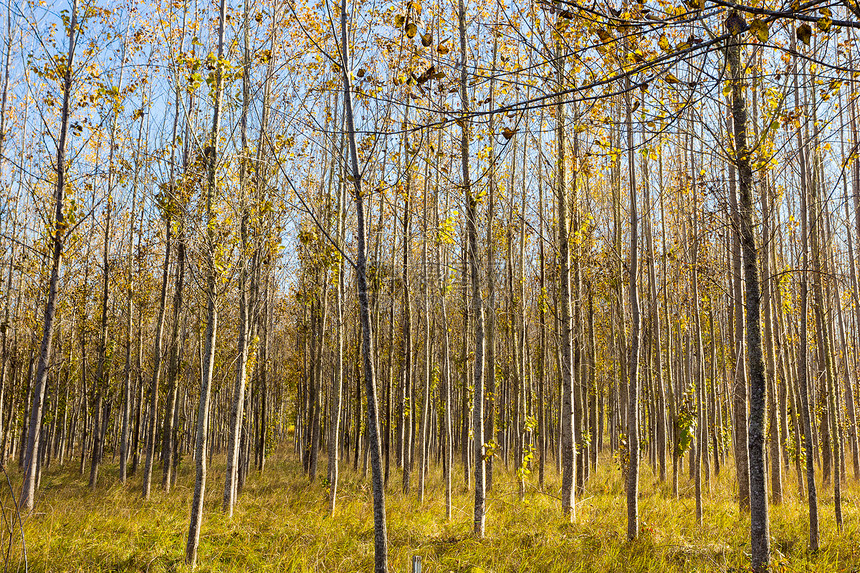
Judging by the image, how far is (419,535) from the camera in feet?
24.1

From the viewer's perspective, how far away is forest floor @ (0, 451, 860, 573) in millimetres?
6145

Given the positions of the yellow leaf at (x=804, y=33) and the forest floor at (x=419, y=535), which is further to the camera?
the forest floor at (x=419, y=535)

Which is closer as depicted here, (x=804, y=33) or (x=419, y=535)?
(x=804, y=33)

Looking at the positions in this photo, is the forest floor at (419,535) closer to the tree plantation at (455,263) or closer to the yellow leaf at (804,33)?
the tree plantation at (455,263)

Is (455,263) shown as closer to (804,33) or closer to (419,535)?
(419,535)

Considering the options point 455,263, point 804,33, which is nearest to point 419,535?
point 455,263

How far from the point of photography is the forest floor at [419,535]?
20.2 feet

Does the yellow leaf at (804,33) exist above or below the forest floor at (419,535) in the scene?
above

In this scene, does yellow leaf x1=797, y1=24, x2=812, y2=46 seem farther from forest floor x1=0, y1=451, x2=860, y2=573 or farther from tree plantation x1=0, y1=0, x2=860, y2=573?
forest floor x1=0, y1=451, x2=860, y2=573

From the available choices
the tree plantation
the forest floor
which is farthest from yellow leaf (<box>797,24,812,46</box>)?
the forest floor

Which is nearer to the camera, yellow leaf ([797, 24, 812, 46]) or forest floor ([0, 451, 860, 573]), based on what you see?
yellow leaf ([797, 24, 812, 46])

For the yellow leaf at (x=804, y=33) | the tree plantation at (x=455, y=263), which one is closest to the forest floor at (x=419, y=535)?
the tree plantation at (x=455, y=263)

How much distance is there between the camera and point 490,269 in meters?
7.48

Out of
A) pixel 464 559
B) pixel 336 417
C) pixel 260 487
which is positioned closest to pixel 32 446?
pixel 336 417
